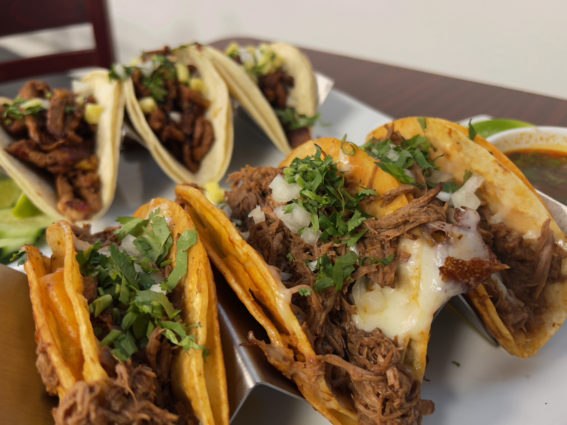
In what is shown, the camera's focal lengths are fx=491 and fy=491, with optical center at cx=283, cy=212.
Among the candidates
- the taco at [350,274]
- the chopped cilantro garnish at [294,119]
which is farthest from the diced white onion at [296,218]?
the chopped cilantro garnish at [294,119]

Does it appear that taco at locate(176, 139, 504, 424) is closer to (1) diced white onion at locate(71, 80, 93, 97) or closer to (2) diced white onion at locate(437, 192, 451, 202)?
(2) diced white onion at locate(437, 192, 451, 202)

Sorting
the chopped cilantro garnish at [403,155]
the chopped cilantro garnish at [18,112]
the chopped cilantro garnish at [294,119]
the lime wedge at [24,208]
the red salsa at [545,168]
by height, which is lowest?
the lime wedge at [24,208]

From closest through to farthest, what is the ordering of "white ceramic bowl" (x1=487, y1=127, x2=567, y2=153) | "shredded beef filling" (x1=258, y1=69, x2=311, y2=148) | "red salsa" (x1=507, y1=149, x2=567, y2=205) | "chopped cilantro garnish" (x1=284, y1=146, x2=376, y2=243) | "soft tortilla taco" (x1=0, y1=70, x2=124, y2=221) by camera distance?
"chopped cilantro garnish" (x1=284, y1=146, x2=376, y2=243)
"red salsa" (x1=507, y1=149, x2=567, y2=205)
"white ceramic bowl" (x1=487, y1=127, x2=567, y2=153)
"soft tortilla taco" (x1=0, y1=70, x2=124, y2=221)
"shredded beef filling" (x1=258, y1=69, x2=311, y2=148)

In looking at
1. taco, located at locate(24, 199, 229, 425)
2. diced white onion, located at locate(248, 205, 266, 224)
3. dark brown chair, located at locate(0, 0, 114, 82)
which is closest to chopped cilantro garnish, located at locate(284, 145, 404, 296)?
diced white onion, located at locate(248, 205, 266, 224)

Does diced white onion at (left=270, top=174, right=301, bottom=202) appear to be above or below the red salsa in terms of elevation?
above

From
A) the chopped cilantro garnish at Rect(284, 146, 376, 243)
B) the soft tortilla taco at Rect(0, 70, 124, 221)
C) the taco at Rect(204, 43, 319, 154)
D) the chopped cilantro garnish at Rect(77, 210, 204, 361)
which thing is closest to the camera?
the chopped cilantro garnish at Rect(77, 210, 204, 361)

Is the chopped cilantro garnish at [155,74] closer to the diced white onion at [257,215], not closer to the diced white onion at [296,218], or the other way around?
the diced white onion at [257,215]

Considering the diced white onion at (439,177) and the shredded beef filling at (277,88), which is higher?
the diced white onion at (439,177)
